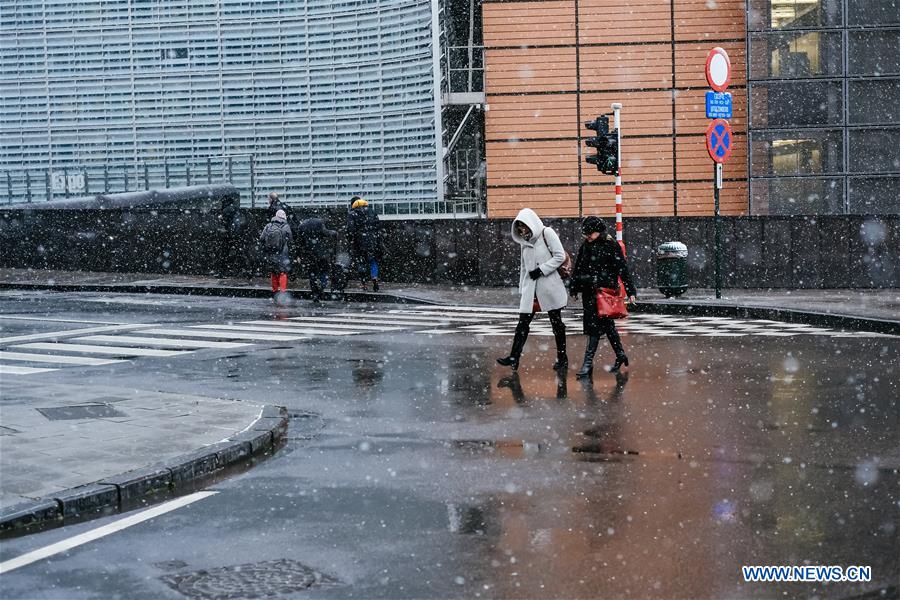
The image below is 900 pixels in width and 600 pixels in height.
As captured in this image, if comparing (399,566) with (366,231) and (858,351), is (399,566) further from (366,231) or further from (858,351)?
(366,231)

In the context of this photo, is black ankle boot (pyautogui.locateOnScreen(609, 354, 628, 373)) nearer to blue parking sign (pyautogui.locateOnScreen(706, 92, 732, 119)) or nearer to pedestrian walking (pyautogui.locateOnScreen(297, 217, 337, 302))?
blue parking sign (pyautogui.locateOnScreen(706, 92, 732, 119))

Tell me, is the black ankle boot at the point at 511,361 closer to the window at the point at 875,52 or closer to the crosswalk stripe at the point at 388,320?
the crosswalk stripe at the point at 388,320

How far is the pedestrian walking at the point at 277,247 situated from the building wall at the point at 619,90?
257 inches

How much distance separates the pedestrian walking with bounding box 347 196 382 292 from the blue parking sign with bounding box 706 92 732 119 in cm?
686

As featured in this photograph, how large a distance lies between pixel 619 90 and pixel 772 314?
10890 mm

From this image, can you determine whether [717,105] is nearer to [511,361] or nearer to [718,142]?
[718,142]

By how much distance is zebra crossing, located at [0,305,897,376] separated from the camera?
15.3 meters

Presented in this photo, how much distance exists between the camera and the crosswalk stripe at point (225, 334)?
670 inches

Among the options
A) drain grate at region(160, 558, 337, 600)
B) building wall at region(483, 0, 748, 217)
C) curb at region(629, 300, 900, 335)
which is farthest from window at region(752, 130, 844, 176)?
drain grate at region(160, 558, 337, 600)

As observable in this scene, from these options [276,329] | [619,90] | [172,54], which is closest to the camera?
[276,329]

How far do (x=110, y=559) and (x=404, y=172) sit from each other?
45.6 m

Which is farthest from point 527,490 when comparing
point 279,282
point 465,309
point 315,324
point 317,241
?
point 279,282

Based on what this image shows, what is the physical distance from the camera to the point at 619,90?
29.2 metres

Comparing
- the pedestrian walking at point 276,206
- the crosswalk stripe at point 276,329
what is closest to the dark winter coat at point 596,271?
the crosswalk stripe at point 276,329
